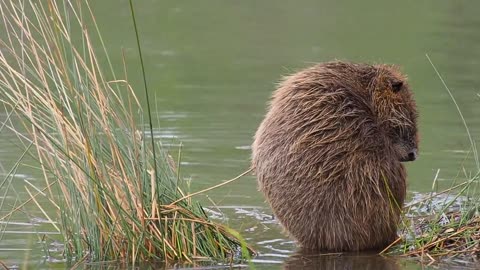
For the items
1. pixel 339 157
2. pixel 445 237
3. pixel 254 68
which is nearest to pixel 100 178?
pixel 339 157

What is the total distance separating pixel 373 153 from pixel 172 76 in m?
5.81

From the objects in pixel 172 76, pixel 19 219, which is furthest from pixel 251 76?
pixel 19 219

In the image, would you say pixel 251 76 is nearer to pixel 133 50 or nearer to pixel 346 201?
pixel 133 50

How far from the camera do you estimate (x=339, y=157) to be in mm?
5793

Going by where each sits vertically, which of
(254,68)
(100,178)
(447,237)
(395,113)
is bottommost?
(447,237)

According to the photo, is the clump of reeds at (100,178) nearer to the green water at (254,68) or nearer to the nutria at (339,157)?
the green water at (254,68)

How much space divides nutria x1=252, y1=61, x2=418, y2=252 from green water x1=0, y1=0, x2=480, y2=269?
0.23 metres

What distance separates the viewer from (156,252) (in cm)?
558

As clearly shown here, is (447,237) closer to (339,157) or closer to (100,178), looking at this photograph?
(339,157)

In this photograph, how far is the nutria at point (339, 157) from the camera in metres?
5.78

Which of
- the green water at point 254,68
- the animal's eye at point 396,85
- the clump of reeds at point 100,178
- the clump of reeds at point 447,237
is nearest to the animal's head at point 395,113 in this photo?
the animal's eye at point 396,85

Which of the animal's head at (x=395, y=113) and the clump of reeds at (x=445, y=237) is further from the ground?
the animal's head at (x=395, y=113)

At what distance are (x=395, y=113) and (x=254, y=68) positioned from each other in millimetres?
6309

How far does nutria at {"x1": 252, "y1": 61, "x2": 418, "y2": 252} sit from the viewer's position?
5.78 meters
